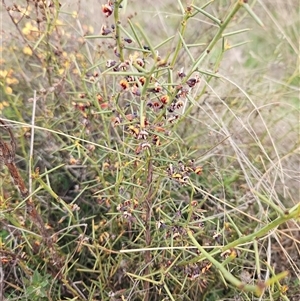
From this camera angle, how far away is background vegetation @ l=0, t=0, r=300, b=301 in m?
0.94

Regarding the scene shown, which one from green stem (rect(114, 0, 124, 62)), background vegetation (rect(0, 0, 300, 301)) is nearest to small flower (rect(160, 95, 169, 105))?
background vegetation (rect(0, 0, 300, 301))

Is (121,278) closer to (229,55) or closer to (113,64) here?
(113,64)

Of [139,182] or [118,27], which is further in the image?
[139,182]

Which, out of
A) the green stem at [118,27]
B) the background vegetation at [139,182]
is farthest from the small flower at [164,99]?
the green stem at [118,27]

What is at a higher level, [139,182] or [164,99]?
[164,99]

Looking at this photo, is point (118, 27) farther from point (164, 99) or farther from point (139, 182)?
point (139, 182)

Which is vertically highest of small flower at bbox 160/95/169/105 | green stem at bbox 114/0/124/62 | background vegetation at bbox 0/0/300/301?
green stem at bbox 114/0/124/62

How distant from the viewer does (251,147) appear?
1526mm

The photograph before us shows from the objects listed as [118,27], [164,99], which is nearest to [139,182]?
[164,99]

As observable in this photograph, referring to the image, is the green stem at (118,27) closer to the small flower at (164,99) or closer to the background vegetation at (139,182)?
the background vegetation at (139,182)

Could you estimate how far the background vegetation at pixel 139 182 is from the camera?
0.94m

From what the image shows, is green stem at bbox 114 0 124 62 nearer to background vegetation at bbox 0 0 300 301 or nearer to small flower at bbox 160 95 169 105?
background vegetation at bbox 0 0 300 301

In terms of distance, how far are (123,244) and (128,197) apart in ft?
0.38

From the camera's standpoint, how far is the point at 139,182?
3.50 ft
